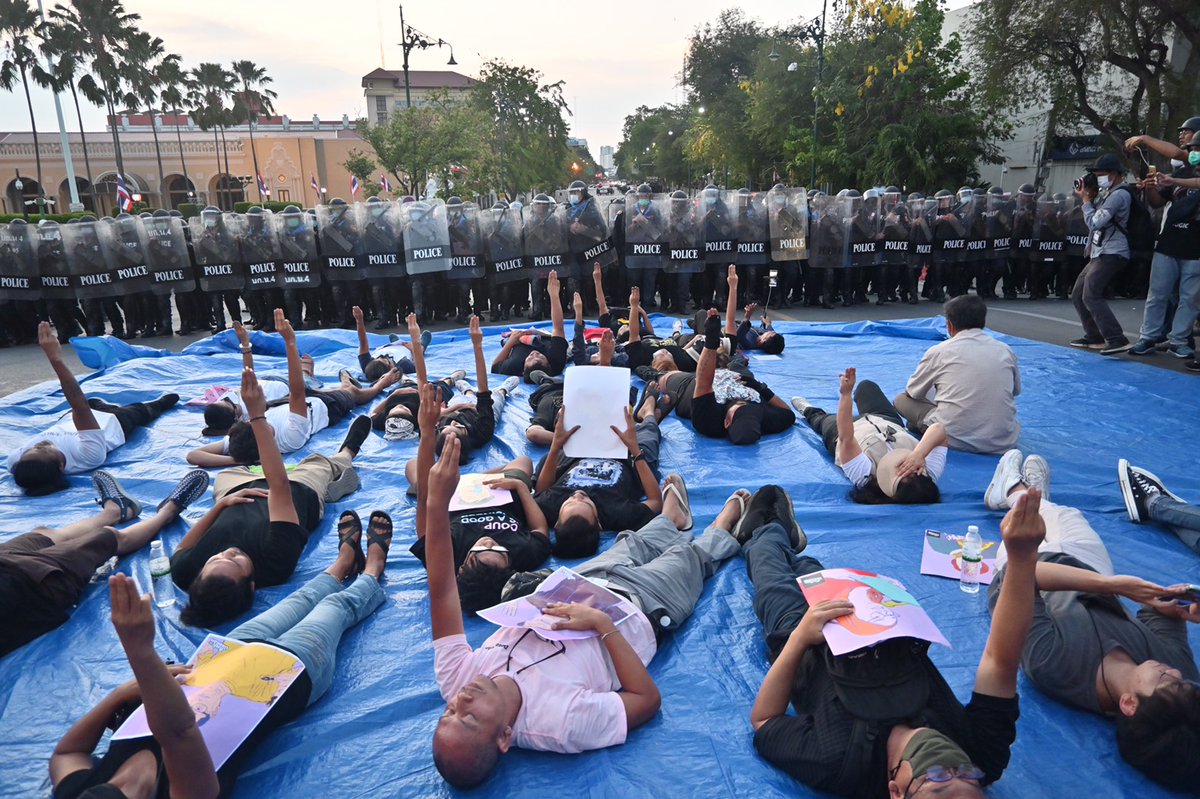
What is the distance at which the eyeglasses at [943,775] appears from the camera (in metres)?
2.09

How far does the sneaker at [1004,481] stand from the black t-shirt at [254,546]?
405cm

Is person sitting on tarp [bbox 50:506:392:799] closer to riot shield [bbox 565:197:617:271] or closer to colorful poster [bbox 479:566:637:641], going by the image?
colorful poster [bbox 479:566:637:641]

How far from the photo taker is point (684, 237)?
38.9ft

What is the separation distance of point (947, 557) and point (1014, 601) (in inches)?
67.2

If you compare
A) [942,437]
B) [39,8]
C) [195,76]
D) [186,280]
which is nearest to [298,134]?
[195,76]

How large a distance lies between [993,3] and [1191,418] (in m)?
16.9

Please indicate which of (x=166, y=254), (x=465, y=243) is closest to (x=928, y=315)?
(x=465, y=243)

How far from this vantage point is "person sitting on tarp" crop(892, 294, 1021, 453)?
191 inches

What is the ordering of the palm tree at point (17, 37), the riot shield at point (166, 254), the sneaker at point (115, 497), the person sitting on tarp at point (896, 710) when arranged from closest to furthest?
the person sitting on tarp at point (896, 710)
the sneaker at point (115, 497)
the riot shield at point (166, 254)
the palm tree at point (17, 37)

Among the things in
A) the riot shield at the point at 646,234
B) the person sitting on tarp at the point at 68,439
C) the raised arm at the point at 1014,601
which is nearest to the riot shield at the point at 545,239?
the riot shield at the point at 646,234

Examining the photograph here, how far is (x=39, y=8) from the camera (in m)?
33.9

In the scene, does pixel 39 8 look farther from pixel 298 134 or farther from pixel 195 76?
pixel 298 134

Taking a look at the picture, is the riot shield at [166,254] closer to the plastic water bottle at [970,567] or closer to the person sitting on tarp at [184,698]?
the person sitting on tarp at [184,698]

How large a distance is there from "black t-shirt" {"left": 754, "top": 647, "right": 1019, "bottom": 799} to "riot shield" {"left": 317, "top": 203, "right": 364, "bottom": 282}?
1046cm
